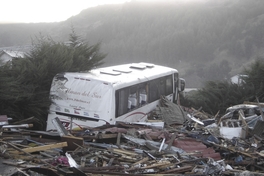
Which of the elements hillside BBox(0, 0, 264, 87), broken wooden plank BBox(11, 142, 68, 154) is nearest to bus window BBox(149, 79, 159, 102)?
broken wooden plank BBox(11, 142, 68, 154)

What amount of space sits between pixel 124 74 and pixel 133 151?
5.40 meters

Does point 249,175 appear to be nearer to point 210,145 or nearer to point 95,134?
point 210,145

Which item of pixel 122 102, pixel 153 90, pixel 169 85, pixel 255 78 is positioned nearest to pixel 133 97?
pixel 122 102

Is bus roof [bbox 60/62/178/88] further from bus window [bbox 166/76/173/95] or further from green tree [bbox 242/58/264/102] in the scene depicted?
green tree [bbox 242/58/264/102]

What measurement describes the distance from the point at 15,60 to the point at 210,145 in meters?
9.22

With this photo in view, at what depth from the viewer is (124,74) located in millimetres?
14500

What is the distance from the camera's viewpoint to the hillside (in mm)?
85750

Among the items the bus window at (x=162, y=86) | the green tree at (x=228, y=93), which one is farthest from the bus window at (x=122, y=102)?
the green tree at (x=228, y=93)

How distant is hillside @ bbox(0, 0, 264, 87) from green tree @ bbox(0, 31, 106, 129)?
58.5m

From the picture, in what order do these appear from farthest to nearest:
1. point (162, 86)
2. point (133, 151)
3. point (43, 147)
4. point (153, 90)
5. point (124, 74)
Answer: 1. point (162, 86)
2. point (153, 90)
3. point (124, 74)
4. point (133, 151)
5. point (43, 147)

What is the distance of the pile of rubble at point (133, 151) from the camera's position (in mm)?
7727

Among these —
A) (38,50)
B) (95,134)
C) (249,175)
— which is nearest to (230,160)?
(249,175)

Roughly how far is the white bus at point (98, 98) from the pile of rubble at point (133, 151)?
0.74m

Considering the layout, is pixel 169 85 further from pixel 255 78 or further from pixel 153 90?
pixel 255 78
